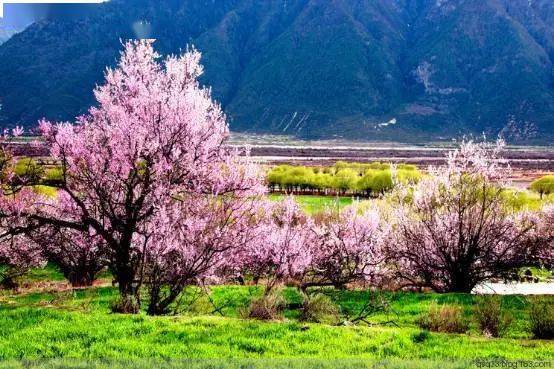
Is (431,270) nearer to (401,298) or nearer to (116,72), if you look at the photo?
(401,298)

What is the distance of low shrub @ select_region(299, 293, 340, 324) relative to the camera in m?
16.4

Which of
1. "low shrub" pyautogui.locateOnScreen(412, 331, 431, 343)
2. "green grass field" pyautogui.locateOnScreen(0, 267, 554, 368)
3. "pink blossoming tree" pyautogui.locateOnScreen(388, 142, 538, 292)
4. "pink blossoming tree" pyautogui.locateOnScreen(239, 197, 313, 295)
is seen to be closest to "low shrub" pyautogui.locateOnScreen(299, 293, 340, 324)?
"green grass field" pyautogui.locateOnScreen(0, 267, 554, 368)

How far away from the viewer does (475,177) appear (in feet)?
76.8

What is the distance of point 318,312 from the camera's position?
54.9 feet

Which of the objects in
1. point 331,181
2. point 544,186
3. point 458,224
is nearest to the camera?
point 458,224

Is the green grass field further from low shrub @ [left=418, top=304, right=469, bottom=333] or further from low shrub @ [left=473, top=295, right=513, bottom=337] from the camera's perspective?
low shrub @ [left=418, top=304, right=469, bottom=333]

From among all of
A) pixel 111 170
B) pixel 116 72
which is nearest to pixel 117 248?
pixel 111 170

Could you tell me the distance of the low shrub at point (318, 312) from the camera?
16422 mm

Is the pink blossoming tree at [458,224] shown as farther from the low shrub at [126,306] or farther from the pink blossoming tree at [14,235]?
the pink blossoming tree at [14,235]

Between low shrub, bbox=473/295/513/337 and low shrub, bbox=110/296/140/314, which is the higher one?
low shrub, bbox=110/296/140/314

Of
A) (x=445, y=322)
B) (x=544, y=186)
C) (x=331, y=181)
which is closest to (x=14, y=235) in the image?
(x=445, y=322)

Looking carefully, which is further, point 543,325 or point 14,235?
point 14,235

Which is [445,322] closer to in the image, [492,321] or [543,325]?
[492,321]

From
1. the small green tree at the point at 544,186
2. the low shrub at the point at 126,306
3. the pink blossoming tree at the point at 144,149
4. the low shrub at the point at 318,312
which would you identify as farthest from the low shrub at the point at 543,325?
the small green tree at the point at 544,186
